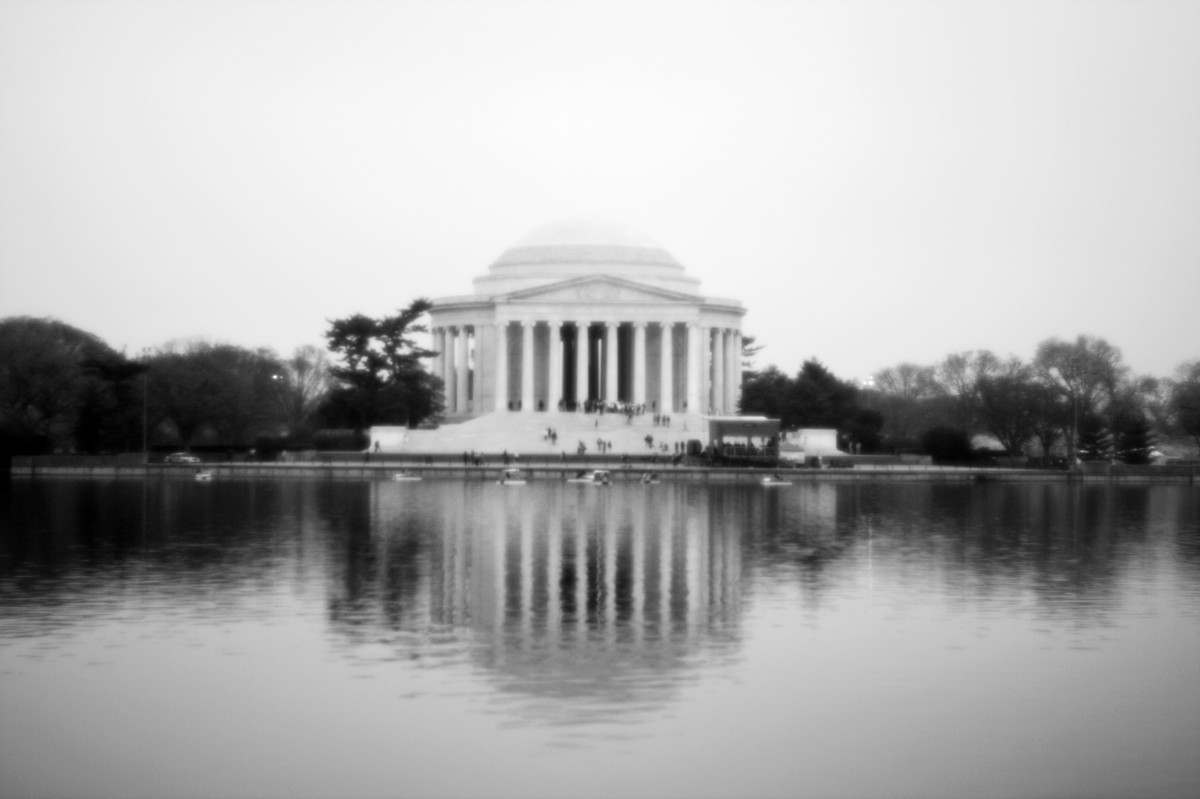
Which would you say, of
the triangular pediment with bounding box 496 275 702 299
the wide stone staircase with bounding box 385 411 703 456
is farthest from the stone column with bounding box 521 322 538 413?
the wide stone staircase with bounding box 385 411 703 456

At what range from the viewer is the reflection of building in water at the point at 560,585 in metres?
26.5

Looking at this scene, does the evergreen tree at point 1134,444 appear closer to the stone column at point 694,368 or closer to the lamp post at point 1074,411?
the lamp post at point 1074,411

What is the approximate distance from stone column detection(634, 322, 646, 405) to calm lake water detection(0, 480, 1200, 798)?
74986mm

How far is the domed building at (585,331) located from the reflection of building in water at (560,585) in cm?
6344

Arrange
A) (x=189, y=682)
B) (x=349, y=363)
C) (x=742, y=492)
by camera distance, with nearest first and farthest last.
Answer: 1. (x=189, y=682)
2. (x=742, y=492)
3. (x=349, y=363)

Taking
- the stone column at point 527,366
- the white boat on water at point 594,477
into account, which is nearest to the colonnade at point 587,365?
the stone column at point 527,366

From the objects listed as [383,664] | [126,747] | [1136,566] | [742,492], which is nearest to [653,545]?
[1136,566]

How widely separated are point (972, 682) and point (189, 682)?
405 inches

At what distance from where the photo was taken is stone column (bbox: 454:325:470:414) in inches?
5207

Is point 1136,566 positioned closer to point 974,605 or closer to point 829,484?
point 974,605

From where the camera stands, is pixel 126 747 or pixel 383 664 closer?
pixel 126 747

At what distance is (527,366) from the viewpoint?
12500 centimetres

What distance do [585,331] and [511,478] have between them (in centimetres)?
3869

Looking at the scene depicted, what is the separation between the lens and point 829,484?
90500 millimetres
